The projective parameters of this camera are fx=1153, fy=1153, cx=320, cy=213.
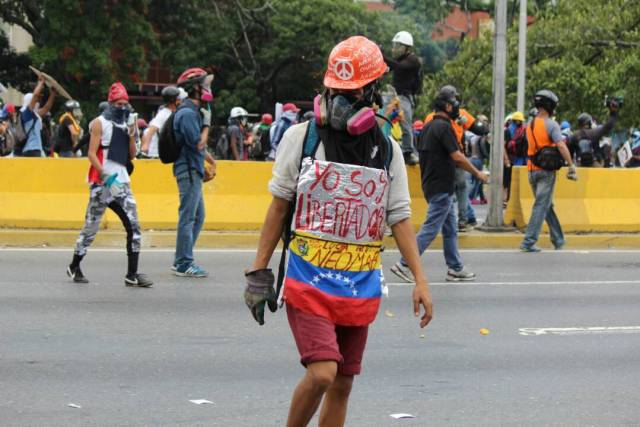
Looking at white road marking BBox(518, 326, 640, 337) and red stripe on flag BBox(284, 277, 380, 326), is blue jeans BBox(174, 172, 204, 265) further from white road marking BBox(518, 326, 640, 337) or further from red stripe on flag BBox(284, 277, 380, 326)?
red stripe on flag BBox(284, 277, 380, 326)

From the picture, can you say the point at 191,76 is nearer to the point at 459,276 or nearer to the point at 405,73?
the point at 459,276

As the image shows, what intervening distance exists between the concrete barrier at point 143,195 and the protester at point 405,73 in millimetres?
1050

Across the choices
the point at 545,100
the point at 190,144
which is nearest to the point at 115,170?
the point at 190,144

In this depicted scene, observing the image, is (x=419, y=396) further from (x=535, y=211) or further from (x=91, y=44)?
(x=91, y=44)

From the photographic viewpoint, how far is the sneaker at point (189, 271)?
11.3m

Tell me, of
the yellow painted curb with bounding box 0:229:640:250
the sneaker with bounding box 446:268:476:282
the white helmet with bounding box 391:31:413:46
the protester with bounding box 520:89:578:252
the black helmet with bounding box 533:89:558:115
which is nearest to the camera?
the sneaker with bounding box 446:268:476:282

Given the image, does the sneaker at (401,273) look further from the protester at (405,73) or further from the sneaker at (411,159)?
the sneaker at (411,159)

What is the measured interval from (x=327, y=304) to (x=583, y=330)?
464 centimetres

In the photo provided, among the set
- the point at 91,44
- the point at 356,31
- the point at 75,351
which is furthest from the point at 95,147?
the point at 356,31

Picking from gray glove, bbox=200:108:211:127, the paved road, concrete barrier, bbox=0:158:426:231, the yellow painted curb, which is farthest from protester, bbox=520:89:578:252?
gray glove, bbox=200:108:211:127

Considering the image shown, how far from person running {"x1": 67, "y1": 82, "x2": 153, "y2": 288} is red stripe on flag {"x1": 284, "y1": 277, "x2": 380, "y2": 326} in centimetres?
569

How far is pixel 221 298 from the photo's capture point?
10086 millimetres

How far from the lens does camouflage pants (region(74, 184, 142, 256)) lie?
33.7 ft

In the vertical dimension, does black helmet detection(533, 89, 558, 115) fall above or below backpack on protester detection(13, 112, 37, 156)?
above
